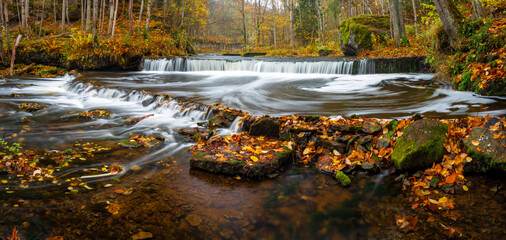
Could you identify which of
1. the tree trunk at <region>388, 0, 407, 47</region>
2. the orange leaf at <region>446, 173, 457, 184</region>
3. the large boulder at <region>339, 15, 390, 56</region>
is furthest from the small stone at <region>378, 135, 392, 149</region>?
the large boulder at <region>339, 15, 390, 56</region>

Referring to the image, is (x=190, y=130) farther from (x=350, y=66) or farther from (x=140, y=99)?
(x=350, y=66)

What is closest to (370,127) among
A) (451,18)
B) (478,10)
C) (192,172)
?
(192,172)

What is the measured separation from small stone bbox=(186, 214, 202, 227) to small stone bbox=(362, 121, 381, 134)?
3.27m

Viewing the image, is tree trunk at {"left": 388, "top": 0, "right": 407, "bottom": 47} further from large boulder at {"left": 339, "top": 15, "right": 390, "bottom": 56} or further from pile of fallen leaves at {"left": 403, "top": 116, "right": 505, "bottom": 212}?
pile of fallen leaves at {"left": 403, "top": 116, "right": 505, "bottom": 212}

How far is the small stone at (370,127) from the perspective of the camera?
15.9ft

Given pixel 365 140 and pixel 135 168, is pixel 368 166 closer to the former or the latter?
pixel 365 140

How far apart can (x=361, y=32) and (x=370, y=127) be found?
54.2 ft

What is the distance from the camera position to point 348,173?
4.26 metres

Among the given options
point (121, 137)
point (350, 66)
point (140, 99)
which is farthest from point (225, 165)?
point (350, 66)

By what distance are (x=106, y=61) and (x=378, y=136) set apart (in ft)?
56.2

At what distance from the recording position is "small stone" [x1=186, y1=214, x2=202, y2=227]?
124 inches

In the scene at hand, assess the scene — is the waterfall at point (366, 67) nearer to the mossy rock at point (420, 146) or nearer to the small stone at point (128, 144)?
the mossy rock at point (420, 146)

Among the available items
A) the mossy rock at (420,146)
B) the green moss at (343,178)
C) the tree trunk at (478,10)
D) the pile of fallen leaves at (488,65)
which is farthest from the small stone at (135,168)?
the tree trunk at (478,10)

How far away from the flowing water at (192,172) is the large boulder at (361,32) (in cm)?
805
